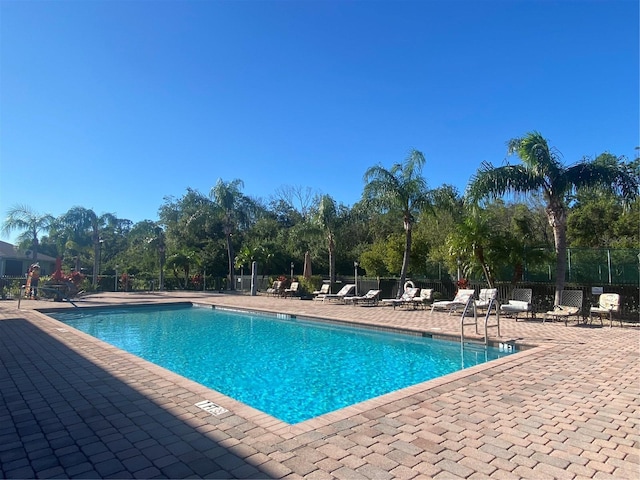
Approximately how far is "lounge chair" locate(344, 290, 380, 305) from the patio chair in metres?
6.80

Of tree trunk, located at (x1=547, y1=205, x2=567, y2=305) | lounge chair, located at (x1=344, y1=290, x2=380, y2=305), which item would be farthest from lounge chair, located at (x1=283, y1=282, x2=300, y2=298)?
tree trunk, located at (x1=547, y1=205, x2=567, y2=305)

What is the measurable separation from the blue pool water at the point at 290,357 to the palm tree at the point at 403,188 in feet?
23.2

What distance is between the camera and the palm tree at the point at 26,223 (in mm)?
30719

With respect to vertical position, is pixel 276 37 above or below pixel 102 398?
above

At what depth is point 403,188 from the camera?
1744 cm

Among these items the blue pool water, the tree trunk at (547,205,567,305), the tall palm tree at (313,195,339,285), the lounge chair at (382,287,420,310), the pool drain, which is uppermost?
the tall palm tree at (313,195,339,285)

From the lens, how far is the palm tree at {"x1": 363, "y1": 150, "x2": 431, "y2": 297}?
683 inches

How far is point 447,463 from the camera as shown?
280 centimetres

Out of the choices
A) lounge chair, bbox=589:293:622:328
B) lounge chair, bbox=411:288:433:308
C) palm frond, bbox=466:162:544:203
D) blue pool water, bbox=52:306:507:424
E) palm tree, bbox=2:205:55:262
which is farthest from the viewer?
palm tree, bbox=2:205:55:262

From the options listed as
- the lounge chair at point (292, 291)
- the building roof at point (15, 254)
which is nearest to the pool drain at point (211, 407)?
the lounge chair at point (292, 291)

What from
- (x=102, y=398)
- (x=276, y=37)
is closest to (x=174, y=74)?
(x=276, y=37)

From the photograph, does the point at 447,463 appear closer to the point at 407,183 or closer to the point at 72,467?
the point at 72,467

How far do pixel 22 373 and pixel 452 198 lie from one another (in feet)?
55.2

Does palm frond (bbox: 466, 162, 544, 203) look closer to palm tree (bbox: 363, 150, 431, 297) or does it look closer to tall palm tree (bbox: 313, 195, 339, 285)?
palm tree (bbox: 363, 150, 431, 297)
